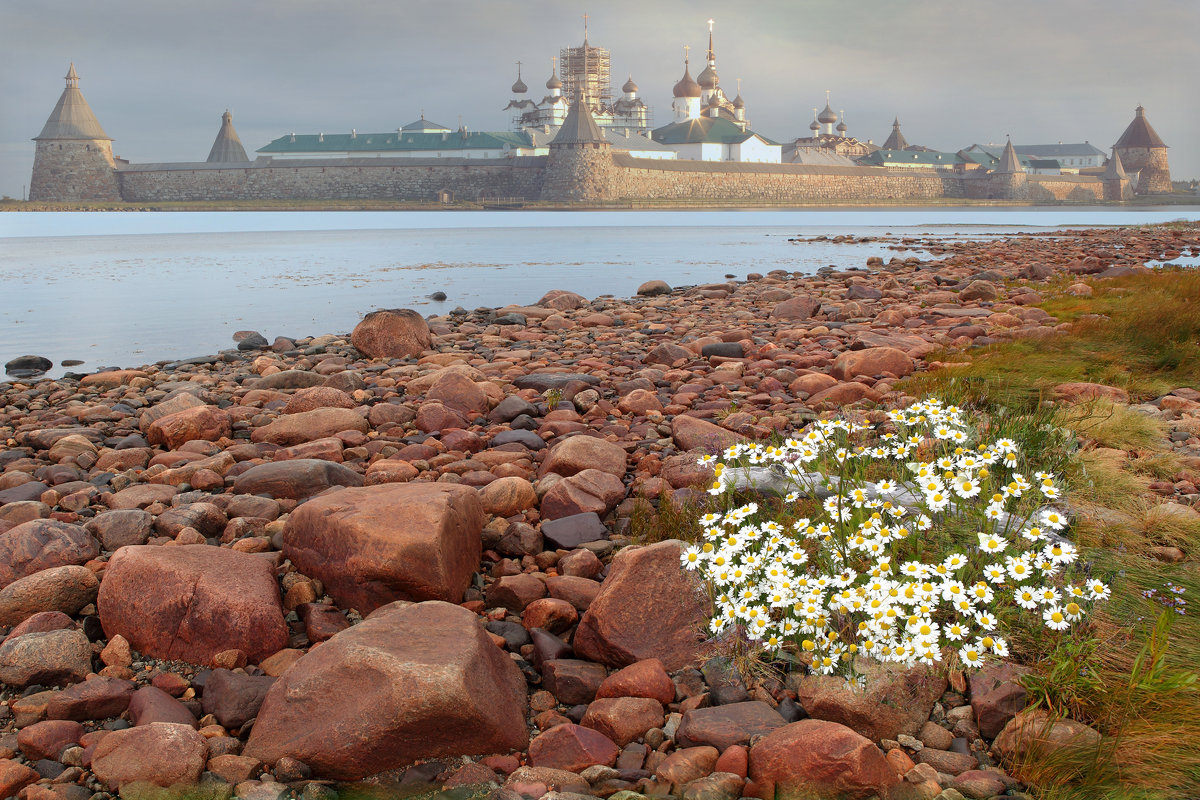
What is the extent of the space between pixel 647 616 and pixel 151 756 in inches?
44.9

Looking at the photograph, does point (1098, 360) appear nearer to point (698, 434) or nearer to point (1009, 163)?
point (698, 434)

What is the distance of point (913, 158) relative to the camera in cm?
7838

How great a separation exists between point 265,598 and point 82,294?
1547cm

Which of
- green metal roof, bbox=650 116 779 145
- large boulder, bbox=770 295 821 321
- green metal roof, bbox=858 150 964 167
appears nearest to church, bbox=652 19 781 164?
green metal roof, bbox=650 116 779 145

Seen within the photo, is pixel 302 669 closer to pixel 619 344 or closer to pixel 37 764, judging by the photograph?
pixel 37 764

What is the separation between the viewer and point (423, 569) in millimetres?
2475

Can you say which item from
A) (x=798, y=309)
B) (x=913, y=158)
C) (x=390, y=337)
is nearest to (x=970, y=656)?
(x=390, y=337)

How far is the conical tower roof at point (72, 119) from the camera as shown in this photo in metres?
60.6

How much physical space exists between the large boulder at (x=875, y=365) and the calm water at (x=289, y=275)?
687cm

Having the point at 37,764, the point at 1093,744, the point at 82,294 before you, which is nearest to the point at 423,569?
the point at 37,764

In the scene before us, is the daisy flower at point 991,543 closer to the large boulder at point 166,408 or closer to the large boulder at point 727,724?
the large boulder at point 727,724

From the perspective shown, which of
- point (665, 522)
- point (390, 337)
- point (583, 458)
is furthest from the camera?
point (390, 337)

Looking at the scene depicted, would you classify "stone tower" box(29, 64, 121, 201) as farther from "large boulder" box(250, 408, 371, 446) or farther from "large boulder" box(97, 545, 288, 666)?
"large boulder" box(97, 545, 288, 666)

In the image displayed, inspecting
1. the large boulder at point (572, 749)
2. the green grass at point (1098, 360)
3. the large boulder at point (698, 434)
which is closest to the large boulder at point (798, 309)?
the green grass at point (1098, 360)
